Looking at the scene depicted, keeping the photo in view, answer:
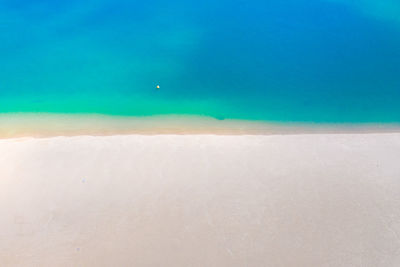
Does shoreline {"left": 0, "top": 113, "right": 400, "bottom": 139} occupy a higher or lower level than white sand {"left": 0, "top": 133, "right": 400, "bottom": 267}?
higher

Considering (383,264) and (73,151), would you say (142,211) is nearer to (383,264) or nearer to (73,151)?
(73,151)

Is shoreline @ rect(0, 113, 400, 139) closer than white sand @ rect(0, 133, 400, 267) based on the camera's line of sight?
No

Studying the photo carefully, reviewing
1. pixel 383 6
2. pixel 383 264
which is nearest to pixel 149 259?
pixel 383 264

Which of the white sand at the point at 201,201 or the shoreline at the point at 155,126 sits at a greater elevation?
the shoreline at the point at 155,126

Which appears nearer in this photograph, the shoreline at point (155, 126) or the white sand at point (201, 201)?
the white sand at point (201, 201)
